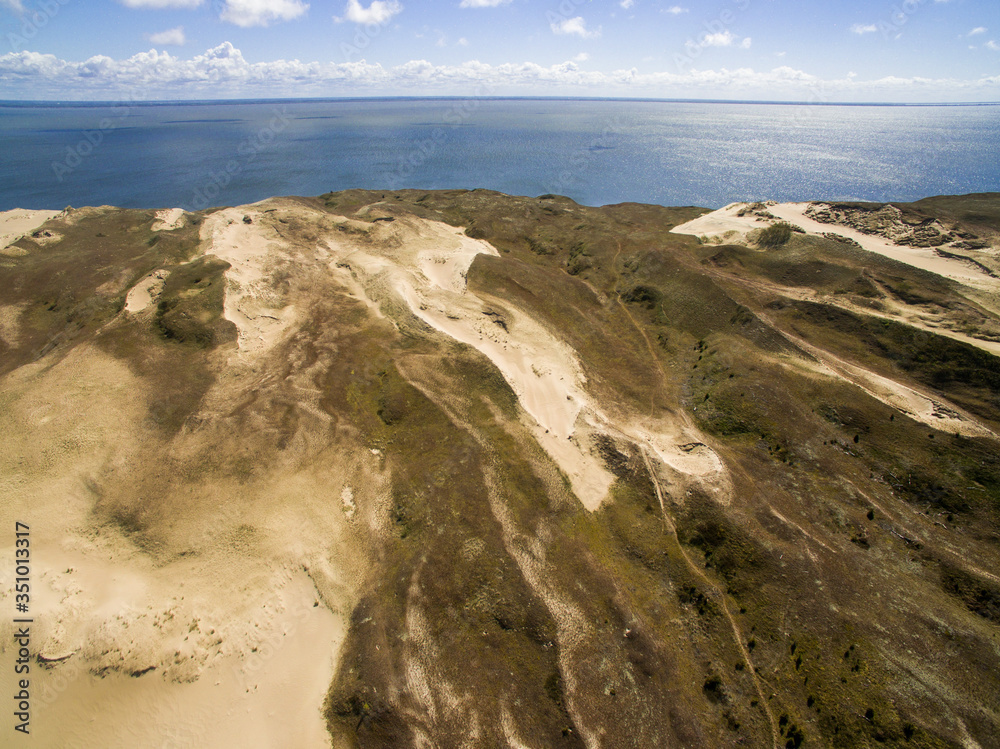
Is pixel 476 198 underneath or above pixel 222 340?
above

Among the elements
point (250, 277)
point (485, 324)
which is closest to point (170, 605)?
point (485, 324)

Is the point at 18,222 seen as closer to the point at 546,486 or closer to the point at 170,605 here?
the point at 170,605

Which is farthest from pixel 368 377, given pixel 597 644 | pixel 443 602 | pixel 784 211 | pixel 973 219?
pixel 973 219

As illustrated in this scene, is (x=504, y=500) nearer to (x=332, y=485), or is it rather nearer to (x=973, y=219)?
(x=332, y=485)

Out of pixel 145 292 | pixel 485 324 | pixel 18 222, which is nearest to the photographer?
pixel 485 324

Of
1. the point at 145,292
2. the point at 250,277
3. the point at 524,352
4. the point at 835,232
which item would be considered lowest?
the point at 524,352

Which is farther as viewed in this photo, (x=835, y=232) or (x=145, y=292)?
(x=835, y=232)

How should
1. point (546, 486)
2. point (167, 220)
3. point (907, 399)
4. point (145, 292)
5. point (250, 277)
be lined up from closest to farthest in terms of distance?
1. point (546, 486)
2. point (907, 399)
3. point (145, 292)
4. point (250, 277)
5. point (167, 220)

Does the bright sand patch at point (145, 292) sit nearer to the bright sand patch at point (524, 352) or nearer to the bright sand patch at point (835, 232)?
the bright sand patch at point (524, 352)
